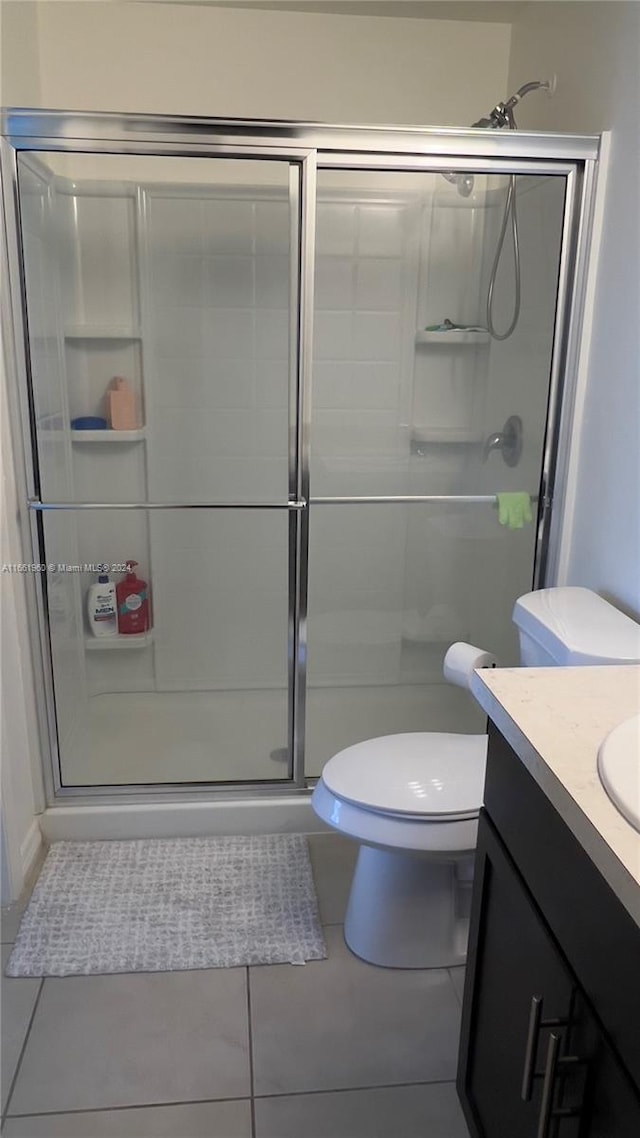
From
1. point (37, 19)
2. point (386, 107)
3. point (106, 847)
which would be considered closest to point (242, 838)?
point (106, 847)

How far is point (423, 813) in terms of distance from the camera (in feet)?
5.44

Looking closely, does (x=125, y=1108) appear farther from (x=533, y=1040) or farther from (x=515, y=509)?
(x=515, y=509)

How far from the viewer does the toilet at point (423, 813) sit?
65.5 inches

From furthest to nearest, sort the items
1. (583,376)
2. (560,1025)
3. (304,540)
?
(304,540) → (583,376) → (560,1025)

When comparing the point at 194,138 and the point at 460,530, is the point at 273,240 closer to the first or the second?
the point at 194,138

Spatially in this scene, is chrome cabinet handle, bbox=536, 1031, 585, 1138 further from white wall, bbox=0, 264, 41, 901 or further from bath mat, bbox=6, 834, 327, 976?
white wall, bbox=0, 264, 41, 901

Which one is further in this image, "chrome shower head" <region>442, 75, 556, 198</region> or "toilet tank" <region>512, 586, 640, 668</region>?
"chrome shower head" <region>442, 75, 556, 198</region>

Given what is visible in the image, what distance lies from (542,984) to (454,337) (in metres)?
1.98

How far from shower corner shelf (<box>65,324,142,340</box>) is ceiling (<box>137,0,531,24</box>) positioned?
0.93 m

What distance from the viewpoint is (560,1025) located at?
3.08 feet

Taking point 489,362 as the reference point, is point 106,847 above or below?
below

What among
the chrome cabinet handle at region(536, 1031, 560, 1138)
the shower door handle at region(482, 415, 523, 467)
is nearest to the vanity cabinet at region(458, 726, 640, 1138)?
the chrome cabinet handle at region(536, 1031, 560, 1138)

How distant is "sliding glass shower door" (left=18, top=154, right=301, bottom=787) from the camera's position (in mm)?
2375

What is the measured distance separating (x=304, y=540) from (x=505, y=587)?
2.20 feet
